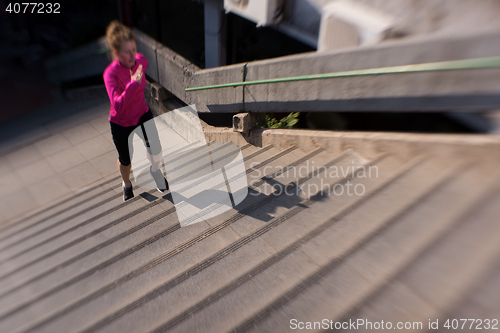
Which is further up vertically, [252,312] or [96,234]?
[252,312]

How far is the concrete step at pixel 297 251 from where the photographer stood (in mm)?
2320

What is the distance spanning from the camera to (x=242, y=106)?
4.86 metres

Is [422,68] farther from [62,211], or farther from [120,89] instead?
[62,211]

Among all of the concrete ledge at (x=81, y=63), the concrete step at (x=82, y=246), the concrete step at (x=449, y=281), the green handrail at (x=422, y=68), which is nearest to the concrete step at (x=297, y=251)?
the concrete step at (x=449, y=281)

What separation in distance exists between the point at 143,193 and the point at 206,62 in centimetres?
532

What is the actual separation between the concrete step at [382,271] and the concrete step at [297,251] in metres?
0.05

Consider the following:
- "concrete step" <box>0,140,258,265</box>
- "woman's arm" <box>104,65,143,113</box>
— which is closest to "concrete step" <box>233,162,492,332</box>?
"concrete step" <box>0,140,258,265</box>

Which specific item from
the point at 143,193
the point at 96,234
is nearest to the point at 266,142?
the point at 143,193

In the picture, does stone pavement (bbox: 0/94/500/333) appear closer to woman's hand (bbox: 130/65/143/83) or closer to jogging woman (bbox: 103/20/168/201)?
jogging woman (bbox: 103/20/168/201)

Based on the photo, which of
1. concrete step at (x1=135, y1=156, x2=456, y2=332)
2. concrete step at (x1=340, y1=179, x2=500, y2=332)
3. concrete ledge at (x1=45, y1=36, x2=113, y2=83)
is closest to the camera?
concrete step at (x1=340, y1=179, x2=500, y2=332)

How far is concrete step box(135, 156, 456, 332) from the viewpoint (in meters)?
2.32

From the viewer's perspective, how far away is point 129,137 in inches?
150

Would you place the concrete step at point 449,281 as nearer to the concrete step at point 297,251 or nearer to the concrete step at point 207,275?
the concrete step at point 297,251

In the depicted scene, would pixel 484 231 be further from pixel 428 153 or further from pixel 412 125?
pixel 412 125
